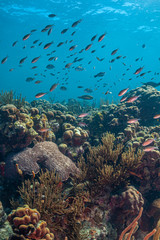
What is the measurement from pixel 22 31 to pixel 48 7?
13248mm

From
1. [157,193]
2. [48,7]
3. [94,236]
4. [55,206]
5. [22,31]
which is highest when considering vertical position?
[48,7]

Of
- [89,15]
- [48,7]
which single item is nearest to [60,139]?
[48,7]

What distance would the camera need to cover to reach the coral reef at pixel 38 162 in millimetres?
4699

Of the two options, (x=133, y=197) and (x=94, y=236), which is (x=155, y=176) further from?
(x=94, y=236)

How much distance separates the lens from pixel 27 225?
265 cm

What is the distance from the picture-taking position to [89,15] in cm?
3419

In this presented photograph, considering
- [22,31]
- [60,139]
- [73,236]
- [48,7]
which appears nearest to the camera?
[73,236]

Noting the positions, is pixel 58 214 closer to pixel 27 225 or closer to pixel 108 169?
pixel 27 225

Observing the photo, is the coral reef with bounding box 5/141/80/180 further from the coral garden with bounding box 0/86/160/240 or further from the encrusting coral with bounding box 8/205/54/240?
the encrusting coral with bounding box 8/205/54/240

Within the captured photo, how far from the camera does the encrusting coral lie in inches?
102

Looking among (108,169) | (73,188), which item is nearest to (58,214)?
(73,188)

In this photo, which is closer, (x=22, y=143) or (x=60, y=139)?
(x=22, y=143)

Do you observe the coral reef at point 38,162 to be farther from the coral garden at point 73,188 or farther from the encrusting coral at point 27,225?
the encrusting coral at point 27,225

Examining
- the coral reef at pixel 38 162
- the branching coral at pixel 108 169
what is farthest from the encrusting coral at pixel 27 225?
the coral reef at pixel 38 162
